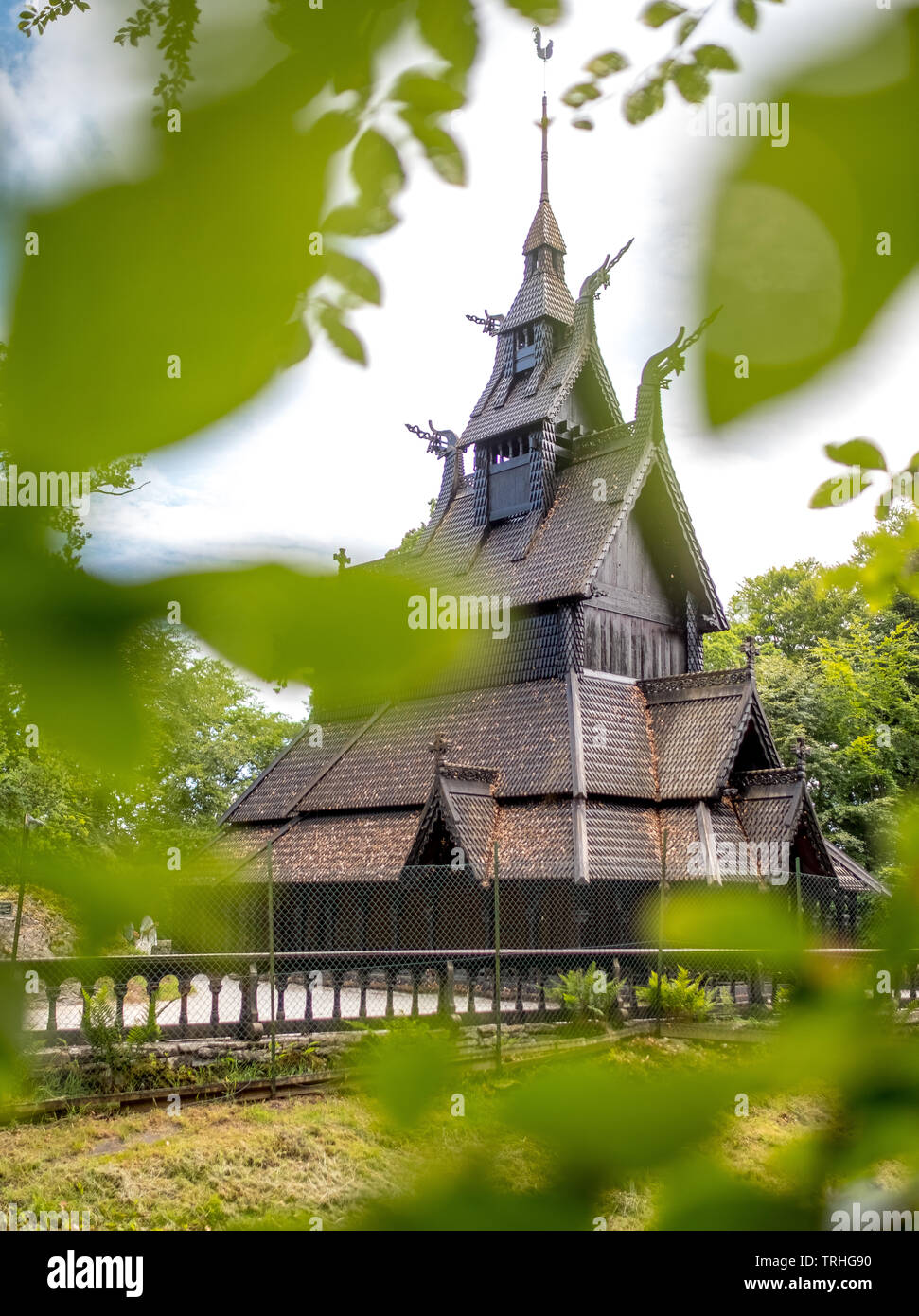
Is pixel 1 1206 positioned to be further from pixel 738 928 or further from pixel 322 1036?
pixel 738 928

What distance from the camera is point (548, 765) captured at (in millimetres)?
11914

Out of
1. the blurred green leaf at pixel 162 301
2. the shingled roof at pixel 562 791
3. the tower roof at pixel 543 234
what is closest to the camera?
the blurred green leaf at pixel 162 301

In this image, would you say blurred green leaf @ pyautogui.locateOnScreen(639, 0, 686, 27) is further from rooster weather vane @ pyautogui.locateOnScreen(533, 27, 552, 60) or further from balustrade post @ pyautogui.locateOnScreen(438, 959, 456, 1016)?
balustrade post @ pyautogui.locateOnScreen(438, 959, 456, 1016)

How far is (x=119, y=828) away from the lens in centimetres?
86

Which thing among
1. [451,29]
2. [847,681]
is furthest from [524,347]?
[451,29]

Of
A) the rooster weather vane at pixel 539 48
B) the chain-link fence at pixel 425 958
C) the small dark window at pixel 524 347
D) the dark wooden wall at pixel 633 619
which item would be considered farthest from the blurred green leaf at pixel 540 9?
the small dark window at pixel 524 347

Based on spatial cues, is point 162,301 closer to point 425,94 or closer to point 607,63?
point 425,94

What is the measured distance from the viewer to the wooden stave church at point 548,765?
10992 millimetres

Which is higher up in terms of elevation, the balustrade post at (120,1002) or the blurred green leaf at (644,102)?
the blurred green leaf at (644,102)

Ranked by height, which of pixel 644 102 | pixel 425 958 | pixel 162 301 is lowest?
pixel 425 958

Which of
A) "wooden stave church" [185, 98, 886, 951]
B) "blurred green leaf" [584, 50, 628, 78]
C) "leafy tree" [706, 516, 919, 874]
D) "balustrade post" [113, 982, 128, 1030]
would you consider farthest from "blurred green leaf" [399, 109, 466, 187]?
"wooden stave church" [185, 98, 886, 951]

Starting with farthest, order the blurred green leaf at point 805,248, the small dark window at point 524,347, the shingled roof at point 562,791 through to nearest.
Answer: the small dark window at point 524,347 → the shingled roof at point 562,791 → the blurred green leaf at point 805,248

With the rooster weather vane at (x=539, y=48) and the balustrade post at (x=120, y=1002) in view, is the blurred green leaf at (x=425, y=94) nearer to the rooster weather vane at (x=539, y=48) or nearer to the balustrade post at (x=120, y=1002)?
the rooster weather vane at (x=539, y=48)

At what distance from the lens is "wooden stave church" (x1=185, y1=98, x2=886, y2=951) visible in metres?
11.0
